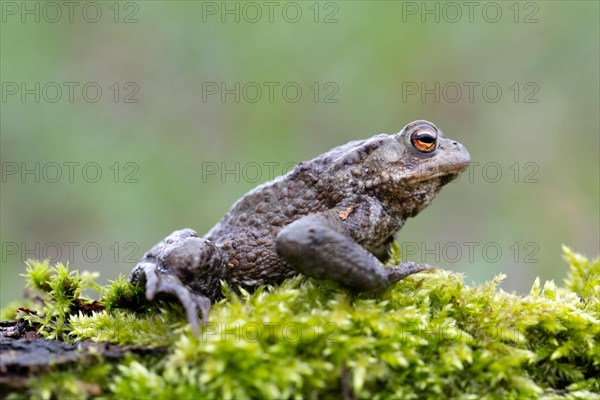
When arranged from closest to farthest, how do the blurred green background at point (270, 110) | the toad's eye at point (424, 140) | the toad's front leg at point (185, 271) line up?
the toad's front leg at point (185, 271), the toad's eye at point (424, 140), the blurred green background at point (270, 110)

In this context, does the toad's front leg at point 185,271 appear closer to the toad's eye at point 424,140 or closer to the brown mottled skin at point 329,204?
the brown mottled skin at point 329,204

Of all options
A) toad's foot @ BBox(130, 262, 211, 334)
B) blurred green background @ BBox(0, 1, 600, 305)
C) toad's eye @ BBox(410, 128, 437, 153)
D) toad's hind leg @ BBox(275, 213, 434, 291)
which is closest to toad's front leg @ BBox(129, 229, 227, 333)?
toad's foot @ BBox(130, 262, 211, 334)

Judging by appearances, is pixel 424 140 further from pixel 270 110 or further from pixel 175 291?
pixel 270 110

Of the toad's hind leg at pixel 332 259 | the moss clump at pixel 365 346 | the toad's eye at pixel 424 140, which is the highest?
the toad's eye at pixel 424 140

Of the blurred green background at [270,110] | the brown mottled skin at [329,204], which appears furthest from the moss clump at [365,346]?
the blurred green background at [270,110]

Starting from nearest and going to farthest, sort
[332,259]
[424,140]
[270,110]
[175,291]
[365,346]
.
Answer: [365,346] < [332,259] < [175,291] < [424,140] < [270,110]

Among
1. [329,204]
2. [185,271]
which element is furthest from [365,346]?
[329,204]
